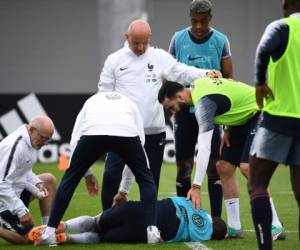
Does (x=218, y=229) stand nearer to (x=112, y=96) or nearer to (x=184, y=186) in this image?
(x=184, y=186)

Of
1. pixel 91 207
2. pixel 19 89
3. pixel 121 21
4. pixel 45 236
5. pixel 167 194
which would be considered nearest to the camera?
pixel 45 236

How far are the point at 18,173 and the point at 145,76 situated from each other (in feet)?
5.88

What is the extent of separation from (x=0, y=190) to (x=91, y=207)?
11.7 feet

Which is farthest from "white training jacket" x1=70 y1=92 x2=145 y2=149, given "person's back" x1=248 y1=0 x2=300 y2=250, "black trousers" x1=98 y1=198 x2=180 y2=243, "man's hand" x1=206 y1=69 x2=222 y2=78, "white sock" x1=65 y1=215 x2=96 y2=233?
"person's back" x1=248 y1=0 x2=300 y2=250

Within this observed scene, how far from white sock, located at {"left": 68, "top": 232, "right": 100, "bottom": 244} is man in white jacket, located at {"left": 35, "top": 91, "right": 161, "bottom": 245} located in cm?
29

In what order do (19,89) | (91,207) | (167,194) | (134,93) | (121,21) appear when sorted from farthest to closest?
1. (19,89)
2. (121,21)
3. (167,194)
4. (91,207)
5. (134,93)

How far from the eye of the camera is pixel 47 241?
880 cm

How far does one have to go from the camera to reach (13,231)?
30.1 feet

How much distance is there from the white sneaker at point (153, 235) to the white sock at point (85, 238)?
1.75 feet

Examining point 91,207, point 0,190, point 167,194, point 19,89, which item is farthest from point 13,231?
point 19,89

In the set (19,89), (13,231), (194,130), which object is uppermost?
(194,130)

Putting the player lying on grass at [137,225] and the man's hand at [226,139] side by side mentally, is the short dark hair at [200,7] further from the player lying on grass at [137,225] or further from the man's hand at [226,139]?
the player lying on grass at [137,225]

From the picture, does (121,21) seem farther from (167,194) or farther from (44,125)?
(44,125)

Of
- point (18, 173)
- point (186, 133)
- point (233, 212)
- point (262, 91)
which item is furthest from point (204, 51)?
point (262, 91)
